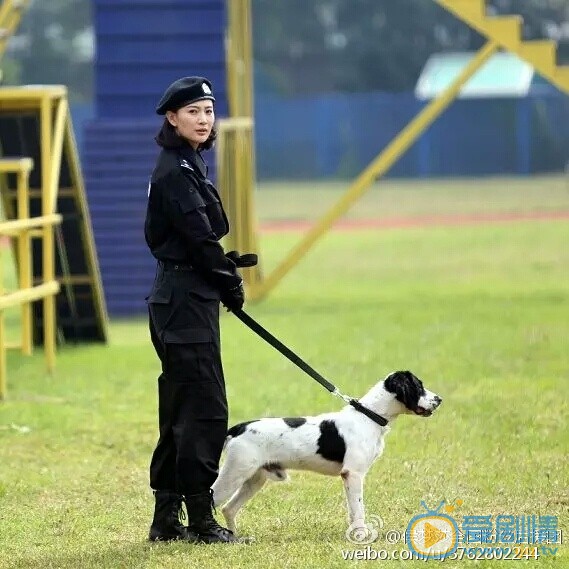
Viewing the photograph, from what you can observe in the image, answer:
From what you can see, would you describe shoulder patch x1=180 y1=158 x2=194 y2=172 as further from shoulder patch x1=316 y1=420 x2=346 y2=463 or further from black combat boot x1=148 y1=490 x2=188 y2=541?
black combat boot x1=148 y1=490 x2=188 y2=541

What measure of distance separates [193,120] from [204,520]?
1.74 metres

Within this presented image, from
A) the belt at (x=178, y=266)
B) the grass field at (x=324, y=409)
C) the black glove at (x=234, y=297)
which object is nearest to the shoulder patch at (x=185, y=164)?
the belt at (x=178, y=266)

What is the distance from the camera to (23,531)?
7.59 meters

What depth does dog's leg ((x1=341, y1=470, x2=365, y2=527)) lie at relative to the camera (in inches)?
277

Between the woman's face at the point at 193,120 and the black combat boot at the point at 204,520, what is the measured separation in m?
1.55

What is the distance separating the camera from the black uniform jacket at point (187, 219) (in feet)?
23.0

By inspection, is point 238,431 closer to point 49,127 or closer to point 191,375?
point 191,375

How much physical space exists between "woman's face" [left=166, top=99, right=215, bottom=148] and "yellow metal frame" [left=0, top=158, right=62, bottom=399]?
14.8 ft

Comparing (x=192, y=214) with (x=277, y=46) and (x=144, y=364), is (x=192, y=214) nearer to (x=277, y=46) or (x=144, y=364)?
(x=144, y=364)

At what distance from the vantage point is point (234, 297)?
7148mm

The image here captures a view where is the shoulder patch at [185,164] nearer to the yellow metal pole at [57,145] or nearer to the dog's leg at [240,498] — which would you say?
the dog's leg at [240,498]

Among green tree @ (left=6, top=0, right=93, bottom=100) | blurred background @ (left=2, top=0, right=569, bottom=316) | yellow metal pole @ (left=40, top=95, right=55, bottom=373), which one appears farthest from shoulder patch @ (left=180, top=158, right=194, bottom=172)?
green tree @ (left=6, top=0, right=93, bottom=100)

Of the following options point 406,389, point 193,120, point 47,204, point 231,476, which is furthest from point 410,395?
point 47,204

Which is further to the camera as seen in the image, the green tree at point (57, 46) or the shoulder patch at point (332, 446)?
the green tree at point (57, 46)
